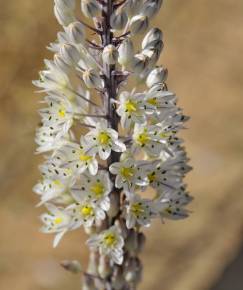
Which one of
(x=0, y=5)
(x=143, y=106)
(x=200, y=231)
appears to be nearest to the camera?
(x=143, y=106)

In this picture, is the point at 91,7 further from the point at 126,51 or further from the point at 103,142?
the point at 103,142

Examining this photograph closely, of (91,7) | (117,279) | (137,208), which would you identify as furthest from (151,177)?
(91,7)

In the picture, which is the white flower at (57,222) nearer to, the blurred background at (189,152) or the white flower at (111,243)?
the white flower at (111,243)

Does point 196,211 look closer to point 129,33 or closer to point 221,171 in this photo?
point 221,171

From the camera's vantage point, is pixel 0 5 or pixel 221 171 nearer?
pixel 221 171

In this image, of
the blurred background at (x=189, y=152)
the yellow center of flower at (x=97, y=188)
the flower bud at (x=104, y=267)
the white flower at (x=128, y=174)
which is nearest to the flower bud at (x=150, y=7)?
the white flower at (x=128, y=174)

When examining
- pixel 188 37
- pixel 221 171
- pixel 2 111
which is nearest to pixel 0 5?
pixel 2 111
